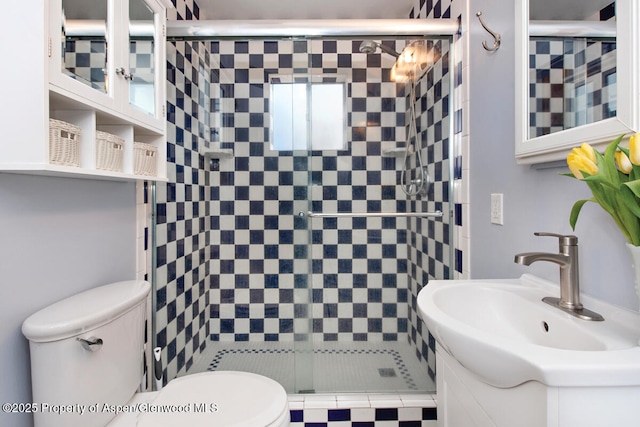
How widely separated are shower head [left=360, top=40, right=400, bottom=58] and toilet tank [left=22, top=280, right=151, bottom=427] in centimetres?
162

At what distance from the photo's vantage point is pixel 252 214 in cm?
214

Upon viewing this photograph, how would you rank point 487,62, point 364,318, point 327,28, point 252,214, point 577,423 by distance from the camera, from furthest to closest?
point 252,214
point 364,318
point 327,28
point 487,62
point 577,423

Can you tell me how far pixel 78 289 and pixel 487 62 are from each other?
1.76 m

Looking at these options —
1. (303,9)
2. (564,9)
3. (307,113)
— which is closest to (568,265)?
(564,9)

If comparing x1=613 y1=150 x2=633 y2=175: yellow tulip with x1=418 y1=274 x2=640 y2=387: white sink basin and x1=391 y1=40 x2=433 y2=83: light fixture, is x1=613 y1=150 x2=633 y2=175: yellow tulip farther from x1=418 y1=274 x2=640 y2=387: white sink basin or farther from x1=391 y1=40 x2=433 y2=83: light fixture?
x1=391 y1=40 x2=433 y2=83: light fixture

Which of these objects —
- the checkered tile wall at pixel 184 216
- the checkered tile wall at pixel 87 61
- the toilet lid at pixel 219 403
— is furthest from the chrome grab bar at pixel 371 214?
the checkered tile wall at pixel 87 61

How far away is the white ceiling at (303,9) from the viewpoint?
2170 mm

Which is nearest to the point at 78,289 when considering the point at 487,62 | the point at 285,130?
the point at 285,130

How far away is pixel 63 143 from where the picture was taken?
83 centimetres

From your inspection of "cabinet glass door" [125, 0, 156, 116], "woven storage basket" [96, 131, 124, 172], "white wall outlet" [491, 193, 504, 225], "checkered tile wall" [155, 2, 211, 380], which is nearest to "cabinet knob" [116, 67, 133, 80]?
"cabinet glass door" [125, 0, 156, 116]

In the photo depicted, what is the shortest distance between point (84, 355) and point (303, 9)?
2326 mm

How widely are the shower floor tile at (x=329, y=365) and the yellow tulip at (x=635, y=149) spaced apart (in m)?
1.42

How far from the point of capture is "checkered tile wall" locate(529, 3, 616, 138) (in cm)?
74

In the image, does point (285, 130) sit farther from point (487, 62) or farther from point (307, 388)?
point (307, 388)
